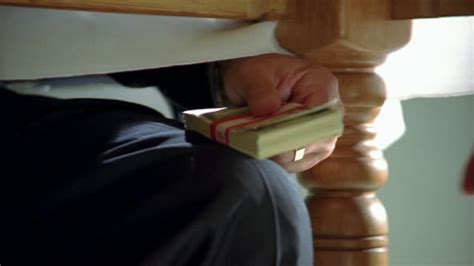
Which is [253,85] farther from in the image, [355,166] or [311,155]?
[355,166]

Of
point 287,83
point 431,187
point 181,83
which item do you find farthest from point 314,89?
point 431,187

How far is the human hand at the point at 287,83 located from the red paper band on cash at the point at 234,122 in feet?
0.17

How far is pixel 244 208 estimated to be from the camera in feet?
1.31

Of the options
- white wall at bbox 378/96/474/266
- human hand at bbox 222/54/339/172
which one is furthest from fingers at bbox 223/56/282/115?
white wall at bbox 378/96/474/266

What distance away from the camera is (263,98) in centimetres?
56

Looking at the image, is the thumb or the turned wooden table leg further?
the turned wooden table leg

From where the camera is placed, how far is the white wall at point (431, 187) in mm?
1383

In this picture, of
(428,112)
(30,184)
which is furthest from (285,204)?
(428,112)

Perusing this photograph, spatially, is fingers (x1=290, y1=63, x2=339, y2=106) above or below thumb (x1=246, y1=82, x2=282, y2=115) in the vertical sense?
below

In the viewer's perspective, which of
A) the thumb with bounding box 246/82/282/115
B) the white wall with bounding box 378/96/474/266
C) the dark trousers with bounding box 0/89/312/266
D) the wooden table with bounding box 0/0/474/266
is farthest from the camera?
the white wall with bounding box 378/96/474/266

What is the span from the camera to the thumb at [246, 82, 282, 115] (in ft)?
1.76

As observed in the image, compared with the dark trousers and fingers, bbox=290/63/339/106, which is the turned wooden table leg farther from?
the dark trousers

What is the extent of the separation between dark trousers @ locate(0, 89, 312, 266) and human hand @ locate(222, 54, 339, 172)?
0.14 metres

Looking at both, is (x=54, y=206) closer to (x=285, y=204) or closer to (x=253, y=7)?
(x=285, y=204)
